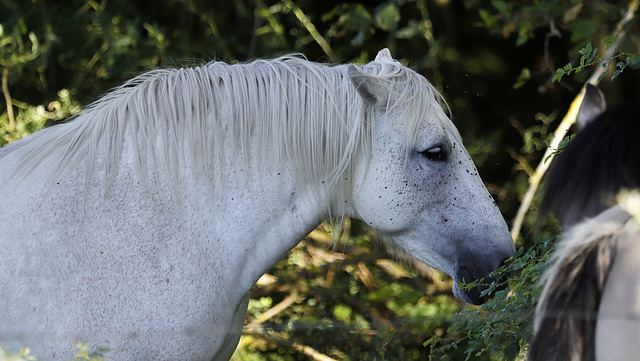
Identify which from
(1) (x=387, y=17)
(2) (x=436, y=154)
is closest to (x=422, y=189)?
(2) (x=436, y=154)

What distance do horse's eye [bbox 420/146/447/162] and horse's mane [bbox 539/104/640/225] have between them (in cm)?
65

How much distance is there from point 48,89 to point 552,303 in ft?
15.6

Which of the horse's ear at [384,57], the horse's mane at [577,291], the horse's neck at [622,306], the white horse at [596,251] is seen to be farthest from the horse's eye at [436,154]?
the horse's neck at [622,306]

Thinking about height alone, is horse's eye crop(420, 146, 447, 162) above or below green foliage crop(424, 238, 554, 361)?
above

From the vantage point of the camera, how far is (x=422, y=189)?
6.38ft

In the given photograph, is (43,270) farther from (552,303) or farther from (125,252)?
(552,303)

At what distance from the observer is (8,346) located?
1.73 metres

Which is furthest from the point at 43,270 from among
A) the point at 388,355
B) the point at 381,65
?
the point at 388,355

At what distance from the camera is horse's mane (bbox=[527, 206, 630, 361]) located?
3.73 feet

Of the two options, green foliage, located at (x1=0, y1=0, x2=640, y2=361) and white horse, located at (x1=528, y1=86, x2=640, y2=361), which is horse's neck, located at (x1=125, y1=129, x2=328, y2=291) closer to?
white horse, located at (x1=528, y1=86, x2=640, y2=361)

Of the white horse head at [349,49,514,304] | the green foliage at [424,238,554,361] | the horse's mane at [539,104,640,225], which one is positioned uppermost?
the horse's mane at [539,104,640,225]

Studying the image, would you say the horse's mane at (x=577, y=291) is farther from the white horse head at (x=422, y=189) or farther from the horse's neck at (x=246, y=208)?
the horse's neck at (x=246, y=208)

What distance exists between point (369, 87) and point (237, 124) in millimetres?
428

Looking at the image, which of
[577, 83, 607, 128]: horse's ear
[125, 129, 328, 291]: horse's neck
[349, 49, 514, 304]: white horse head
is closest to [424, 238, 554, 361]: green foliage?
[349, 49, 514, 304]: white horse head
